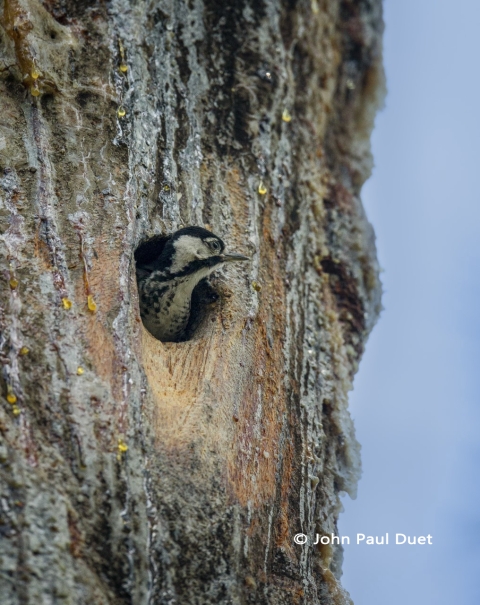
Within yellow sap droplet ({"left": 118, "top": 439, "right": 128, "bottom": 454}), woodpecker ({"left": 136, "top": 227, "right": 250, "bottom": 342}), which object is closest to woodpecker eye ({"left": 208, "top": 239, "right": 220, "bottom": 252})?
woodpecker ({"left": 136, "top": 227, "right": 250, "bottom": 342})

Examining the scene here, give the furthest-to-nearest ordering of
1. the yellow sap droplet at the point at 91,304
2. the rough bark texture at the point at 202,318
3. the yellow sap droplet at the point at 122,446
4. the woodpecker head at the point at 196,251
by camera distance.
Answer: the woodpecker head at the point at 196,251, the yellow sap droplet at the point at 91,304, the yellow sap droplet at the point at 122,446, the rough bark texture at the point at 202,318

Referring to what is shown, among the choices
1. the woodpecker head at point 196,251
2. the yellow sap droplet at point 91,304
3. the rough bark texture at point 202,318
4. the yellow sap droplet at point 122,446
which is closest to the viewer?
the rough bark texture at point 202,318

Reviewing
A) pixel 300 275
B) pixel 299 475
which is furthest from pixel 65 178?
pixel 299 475

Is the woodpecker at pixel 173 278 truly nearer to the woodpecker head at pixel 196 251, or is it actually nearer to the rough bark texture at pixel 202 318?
the woodpecker head at pixel 196 251

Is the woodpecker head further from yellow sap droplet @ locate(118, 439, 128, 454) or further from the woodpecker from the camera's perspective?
yellow sap droplet @ locate(118, 439, 128, 454)

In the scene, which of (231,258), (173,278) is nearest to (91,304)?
(231,258)

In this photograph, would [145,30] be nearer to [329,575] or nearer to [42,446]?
[42,446]

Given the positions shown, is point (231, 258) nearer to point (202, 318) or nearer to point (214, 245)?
point (214, 245)

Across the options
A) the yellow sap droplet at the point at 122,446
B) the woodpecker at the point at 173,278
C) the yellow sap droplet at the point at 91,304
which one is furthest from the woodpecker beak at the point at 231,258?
the yellow sap droplet at the point at 122,446
